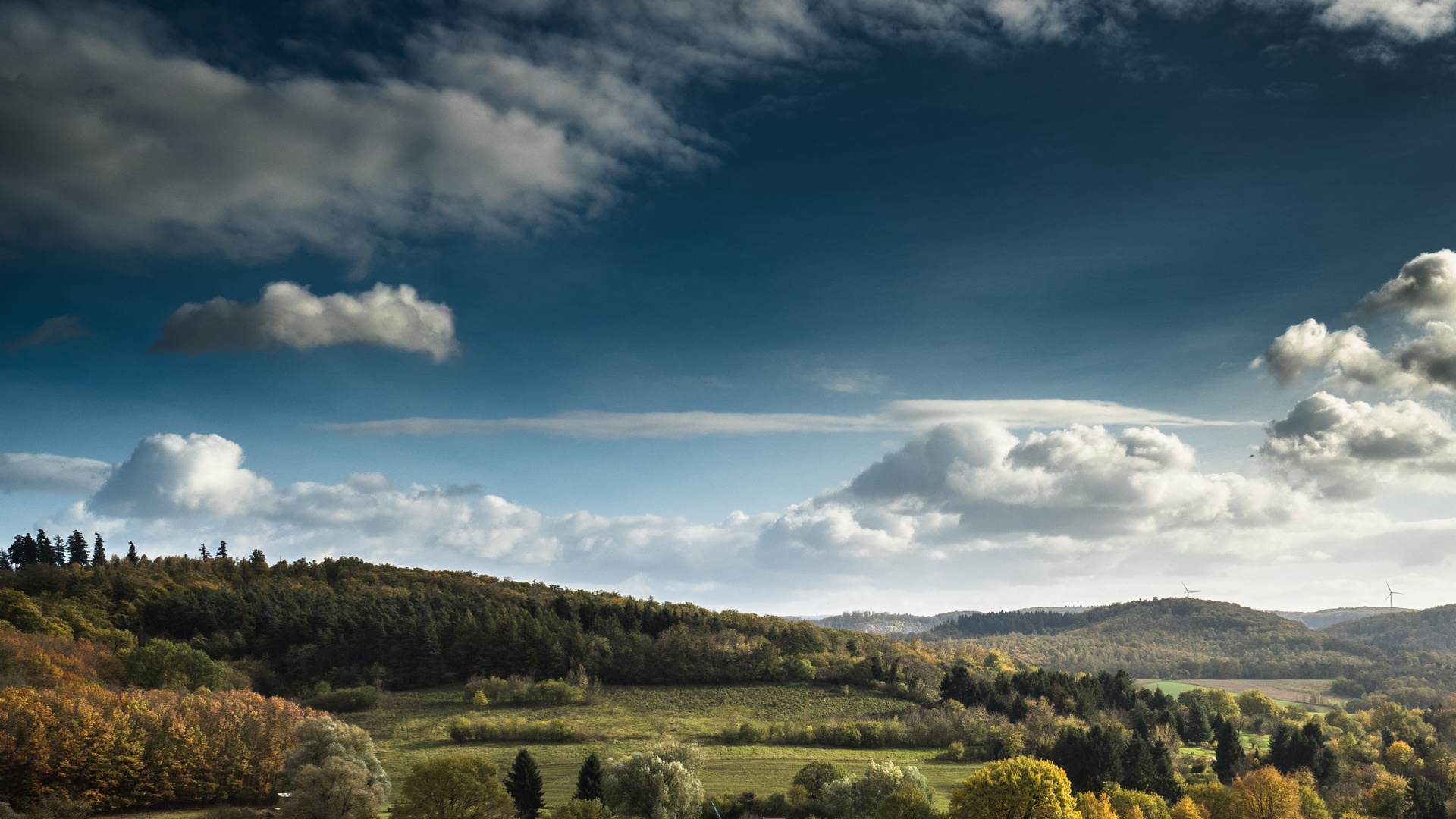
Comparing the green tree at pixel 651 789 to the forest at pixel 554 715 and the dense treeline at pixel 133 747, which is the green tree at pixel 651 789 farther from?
the dense treeline at pixel 133 747

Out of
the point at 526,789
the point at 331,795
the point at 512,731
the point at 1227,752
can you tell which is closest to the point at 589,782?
the point at 526,789

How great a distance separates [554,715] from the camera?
392 ft

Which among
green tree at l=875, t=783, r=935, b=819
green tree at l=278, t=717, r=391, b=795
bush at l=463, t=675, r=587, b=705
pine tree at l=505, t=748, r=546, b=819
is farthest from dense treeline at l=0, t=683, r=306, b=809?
green tree at l=875, t=783, r=935, b=819

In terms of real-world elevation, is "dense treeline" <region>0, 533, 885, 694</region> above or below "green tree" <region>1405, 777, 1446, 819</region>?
above

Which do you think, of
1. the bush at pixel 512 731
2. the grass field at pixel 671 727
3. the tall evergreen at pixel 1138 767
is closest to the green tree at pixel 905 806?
the grass field at pixel 671 727

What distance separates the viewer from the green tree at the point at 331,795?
62469 mm

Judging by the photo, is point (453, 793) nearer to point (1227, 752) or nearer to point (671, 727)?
point (671, 727)

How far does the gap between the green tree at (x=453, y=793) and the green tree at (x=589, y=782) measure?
5721 mm

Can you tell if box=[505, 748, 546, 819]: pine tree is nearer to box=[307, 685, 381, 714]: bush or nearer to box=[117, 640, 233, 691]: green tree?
box=[307, 685, 381, 714]: bush

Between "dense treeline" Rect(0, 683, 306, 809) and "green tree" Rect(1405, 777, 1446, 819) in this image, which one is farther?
"green tree" Rect(1405, 777, 1446, 819)

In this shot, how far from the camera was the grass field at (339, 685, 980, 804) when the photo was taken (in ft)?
294

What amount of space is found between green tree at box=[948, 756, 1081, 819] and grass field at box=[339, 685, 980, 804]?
16.8 m

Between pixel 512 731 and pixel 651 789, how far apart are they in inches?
1999

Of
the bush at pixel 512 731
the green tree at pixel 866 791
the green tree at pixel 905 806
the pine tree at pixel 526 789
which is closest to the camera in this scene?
the green tree at pixel 905 806
